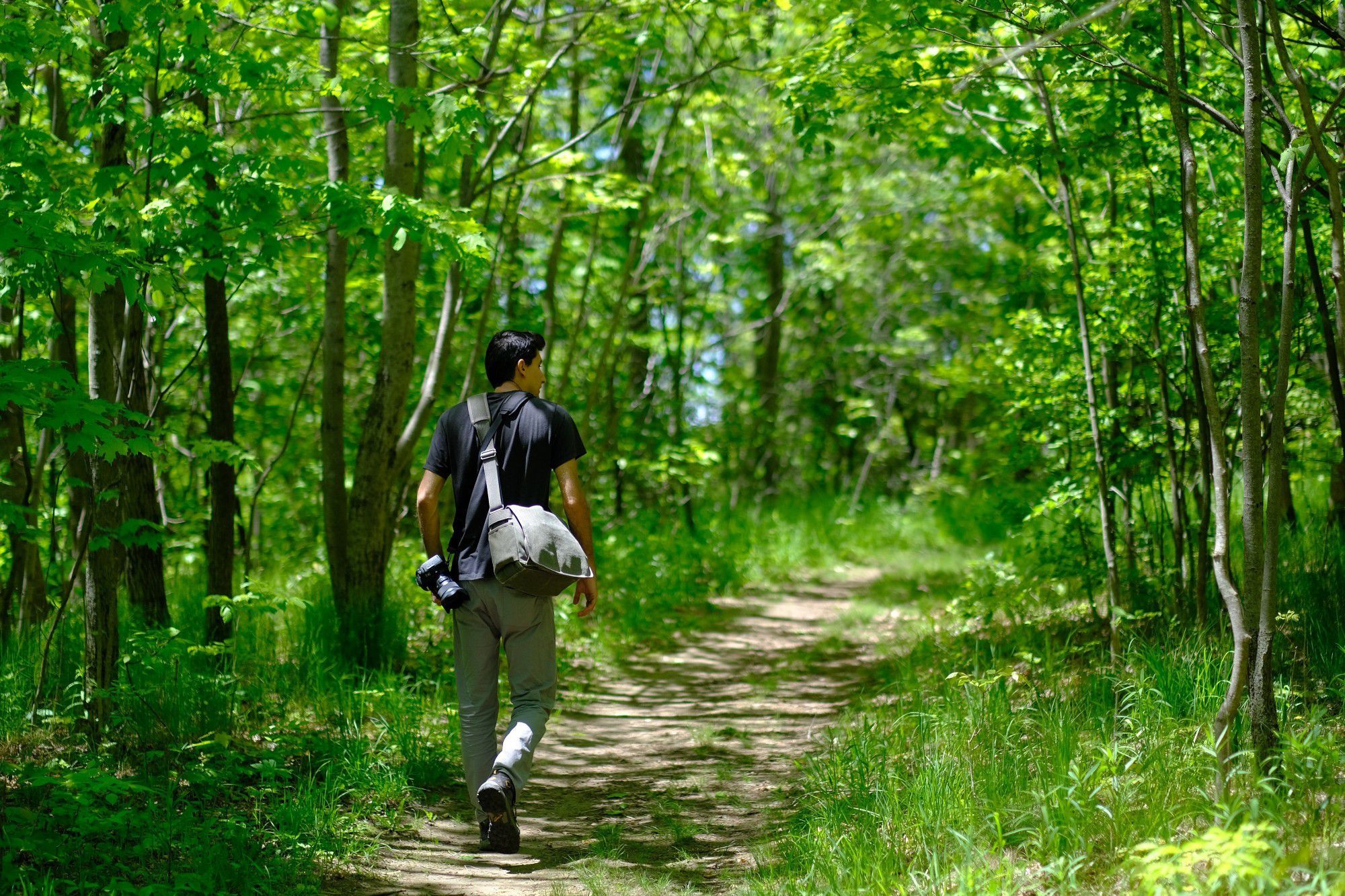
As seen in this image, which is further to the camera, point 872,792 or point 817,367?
point 817,367

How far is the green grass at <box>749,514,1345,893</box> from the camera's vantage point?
2.78m

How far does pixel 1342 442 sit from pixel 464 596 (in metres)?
4.03

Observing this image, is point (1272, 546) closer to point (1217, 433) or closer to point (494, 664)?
point (1217, 433)

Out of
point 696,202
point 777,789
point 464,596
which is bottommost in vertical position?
point 777,789

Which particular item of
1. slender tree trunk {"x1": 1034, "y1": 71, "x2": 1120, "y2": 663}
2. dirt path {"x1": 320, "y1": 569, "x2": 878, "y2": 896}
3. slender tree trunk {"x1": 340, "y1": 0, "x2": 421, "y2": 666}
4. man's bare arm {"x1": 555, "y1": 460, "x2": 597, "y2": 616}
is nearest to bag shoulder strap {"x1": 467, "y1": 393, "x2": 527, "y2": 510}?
man's bare arm {"x1": 555, "y1": 460, "x2": 597, "y2": 616}

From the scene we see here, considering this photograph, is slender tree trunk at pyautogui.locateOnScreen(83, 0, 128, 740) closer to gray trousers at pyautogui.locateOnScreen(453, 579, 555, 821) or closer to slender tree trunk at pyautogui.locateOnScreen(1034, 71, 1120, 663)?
gray trousers at pyautogui.locateOnScreen(453, 579, 555, 821)

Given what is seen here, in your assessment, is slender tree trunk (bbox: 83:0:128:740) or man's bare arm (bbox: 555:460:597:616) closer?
man's bare arm (bbox: 555:460:597:616)

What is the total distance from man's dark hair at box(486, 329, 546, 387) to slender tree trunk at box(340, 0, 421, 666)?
7.10 ft

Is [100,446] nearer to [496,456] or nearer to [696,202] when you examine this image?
[496,456]

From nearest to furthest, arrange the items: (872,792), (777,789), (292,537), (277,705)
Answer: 1. (872,792)
2. (777,789)
3. (277,705)
4. (292,537)

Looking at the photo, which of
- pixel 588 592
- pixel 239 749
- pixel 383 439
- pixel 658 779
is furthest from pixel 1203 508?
pixel 239 749

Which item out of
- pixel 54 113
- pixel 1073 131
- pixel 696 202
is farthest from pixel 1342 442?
pixel 696 202

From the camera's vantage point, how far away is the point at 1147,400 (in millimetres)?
5562

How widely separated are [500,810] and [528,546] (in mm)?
971
